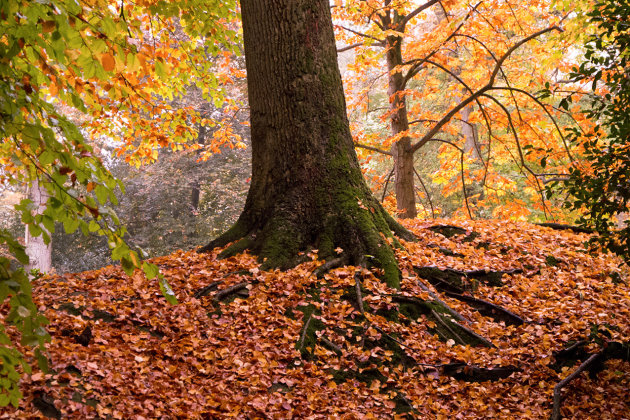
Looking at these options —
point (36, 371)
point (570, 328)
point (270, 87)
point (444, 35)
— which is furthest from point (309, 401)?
point (444, 35)

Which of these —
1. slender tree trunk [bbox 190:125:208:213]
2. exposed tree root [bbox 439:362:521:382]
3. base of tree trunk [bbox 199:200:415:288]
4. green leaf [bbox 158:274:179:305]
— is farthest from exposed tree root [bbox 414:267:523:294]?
slender tree trunk [bbox 190:125:208:213]

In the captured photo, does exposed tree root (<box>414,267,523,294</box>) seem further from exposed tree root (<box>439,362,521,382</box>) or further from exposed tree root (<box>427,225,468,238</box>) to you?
exposed tree root (<box>439,362,521,382</box>)

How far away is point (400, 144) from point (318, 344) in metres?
6.69

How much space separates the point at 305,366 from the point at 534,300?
8.84ft

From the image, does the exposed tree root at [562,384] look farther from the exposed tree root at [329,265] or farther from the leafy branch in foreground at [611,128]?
the exposed tree root at [329,265]

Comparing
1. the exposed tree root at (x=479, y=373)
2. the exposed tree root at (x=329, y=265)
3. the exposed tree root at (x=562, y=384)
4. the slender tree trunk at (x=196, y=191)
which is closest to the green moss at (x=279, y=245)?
the exposed tree root at (x=329, y=265)

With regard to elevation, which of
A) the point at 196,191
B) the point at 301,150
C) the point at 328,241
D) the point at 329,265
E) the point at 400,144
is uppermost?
the point at 196,191

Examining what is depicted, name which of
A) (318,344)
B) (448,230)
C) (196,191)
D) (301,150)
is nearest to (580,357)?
(318,344)

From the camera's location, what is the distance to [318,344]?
13.4ft

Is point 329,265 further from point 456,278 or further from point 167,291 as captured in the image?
point 167,291

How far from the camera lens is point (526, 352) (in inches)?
165

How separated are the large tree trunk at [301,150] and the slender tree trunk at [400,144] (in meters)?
4.73

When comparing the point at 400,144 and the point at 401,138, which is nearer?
the point at 401,138

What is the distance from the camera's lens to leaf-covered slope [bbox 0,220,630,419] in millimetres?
3293
